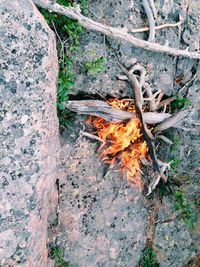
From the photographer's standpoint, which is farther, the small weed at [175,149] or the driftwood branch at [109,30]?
the small weed at [175,149]

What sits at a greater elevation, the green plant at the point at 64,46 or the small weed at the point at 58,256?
the green plant at the point at 64,46

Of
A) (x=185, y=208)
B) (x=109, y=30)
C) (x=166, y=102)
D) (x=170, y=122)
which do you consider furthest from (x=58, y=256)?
(x=109, y=30)

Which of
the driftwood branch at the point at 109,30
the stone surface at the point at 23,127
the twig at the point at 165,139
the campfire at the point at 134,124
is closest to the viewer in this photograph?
the stone surface at the point at 23,127

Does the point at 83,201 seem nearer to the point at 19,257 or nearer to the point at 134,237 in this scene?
the point at 134,237

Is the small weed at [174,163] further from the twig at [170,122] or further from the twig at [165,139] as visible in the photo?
the twig at [170,122]

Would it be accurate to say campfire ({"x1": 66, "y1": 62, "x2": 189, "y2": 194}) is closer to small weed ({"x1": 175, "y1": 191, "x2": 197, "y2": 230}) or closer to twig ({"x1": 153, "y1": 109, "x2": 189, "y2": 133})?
twig ({"x1": 153, "y1": 109, "x2": 189, "y2": 133})

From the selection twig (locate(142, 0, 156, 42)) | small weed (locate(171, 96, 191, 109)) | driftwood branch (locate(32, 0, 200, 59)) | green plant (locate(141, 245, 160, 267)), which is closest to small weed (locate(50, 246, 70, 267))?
green plant (locate(141, 245, 160, 267))

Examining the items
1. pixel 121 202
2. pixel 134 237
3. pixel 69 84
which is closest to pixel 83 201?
pixel 121 202

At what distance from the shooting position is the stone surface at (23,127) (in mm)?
3615

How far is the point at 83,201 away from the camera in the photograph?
17.3 ft

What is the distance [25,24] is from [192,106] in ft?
8.59

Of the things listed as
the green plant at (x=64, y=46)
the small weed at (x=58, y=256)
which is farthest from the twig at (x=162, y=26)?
the small weed at (x=58, y=256)

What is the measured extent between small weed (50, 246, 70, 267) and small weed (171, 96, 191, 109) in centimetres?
219

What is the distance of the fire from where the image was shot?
508cm
